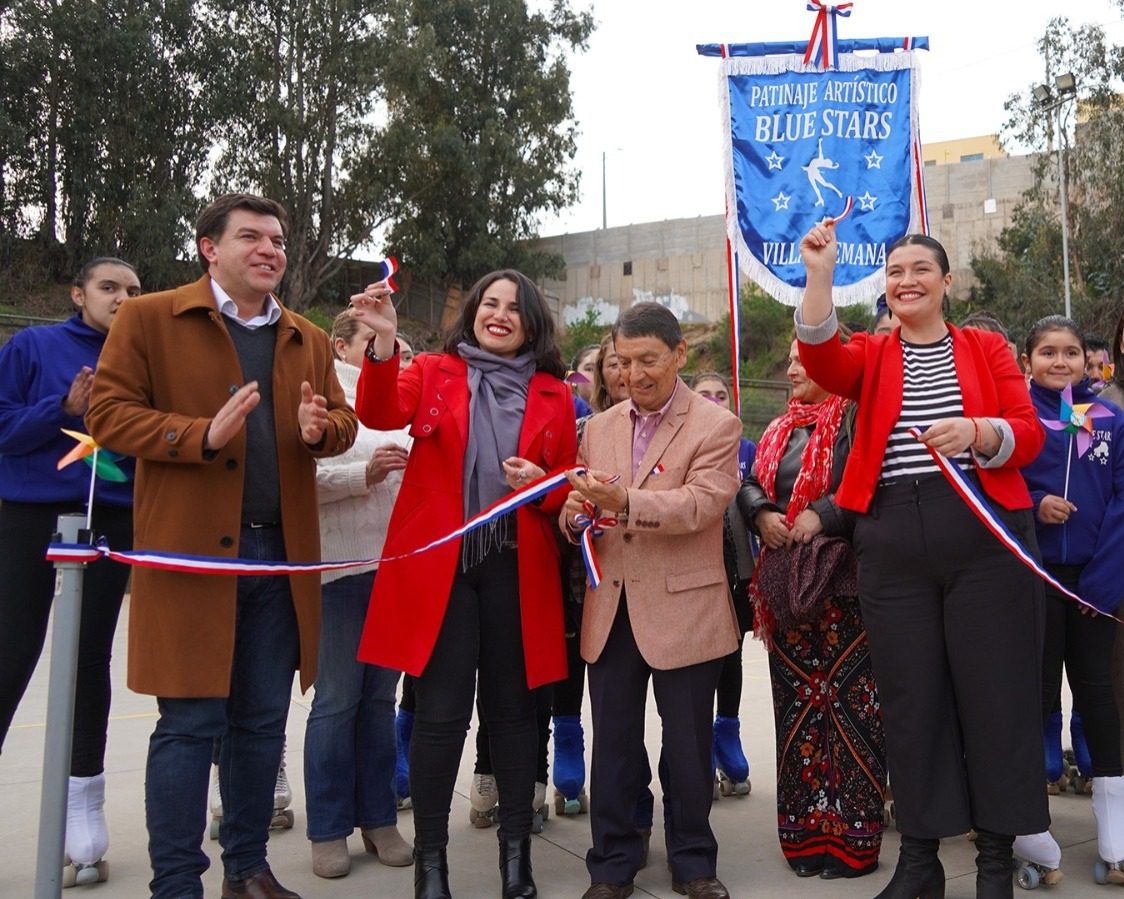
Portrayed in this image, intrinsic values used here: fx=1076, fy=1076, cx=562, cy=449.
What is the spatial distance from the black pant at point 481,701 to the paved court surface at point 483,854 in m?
0.35

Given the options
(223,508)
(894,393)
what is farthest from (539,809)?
(894,393)

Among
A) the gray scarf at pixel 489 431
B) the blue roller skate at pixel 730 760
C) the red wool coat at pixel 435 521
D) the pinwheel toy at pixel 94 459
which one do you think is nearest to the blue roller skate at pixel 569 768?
the blue roller skate at pixel 730 760

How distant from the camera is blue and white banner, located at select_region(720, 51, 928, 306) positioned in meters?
5.99

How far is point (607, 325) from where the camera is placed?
113ft

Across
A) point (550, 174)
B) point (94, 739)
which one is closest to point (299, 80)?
point (550, 174)

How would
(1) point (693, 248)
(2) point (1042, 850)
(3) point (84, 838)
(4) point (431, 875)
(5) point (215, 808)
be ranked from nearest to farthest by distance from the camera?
(4) point (431, 875)
(2) point (1042, 850)
(3) point (84, 838)
(5) point (215, 808)
(1) point (693, 248)

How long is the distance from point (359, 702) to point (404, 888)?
646 millimetres

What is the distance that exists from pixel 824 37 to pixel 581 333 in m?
27.0

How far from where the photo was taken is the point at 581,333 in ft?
108

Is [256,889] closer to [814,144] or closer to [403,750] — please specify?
[403,750]

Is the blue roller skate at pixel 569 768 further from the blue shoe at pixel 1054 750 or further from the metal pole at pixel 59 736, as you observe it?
the metal pole at pixel 59 736

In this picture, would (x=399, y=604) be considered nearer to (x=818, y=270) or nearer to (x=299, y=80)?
(x=818, y=270)

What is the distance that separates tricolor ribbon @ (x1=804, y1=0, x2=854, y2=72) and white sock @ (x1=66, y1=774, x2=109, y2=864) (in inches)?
201

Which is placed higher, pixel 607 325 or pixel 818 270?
pixel 607 325
